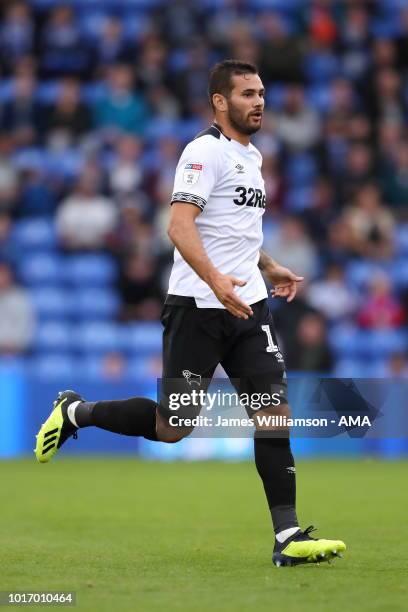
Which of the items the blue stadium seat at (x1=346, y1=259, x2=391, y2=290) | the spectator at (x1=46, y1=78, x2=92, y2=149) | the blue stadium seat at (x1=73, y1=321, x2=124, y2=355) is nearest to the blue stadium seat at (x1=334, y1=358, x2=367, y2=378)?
the blue stadium seat at (x1=346, y1=259, x2=391, y2=290)

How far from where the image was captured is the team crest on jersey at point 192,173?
6.04m

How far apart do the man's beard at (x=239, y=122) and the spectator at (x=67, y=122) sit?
35.4 ft

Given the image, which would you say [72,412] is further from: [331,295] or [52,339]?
[331,295]

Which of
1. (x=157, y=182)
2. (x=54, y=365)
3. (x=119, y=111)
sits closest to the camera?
(x=54, y=365)

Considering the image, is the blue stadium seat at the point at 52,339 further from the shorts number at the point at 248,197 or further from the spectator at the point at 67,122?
the shorts number at the point at 248,197

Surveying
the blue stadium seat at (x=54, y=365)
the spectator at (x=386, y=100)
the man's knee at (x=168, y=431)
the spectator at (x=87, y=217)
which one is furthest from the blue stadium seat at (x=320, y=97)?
the man's knee at (x=168, y=431)

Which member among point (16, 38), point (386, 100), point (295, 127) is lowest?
point (295, 127)

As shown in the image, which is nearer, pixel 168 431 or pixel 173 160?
pixel 168 431

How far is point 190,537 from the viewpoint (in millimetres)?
7324

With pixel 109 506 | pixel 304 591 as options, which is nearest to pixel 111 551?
pixel 304 591

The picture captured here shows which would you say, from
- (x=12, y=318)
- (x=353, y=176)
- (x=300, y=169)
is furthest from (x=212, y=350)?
(x=300, y=169)

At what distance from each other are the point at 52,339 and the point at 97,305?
2.53 ft

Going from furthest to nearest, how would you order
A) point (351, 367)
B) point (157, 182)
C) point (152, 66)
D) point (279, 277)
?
1. point (152, 66)
2. point (157, 182)
3. point (351, 367)
4. point (279, 277)

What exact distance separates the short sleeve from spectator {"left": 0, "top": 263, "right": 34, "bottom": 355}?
29.3ft
